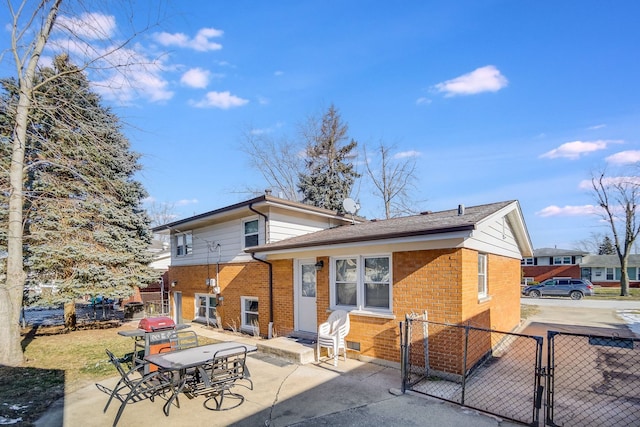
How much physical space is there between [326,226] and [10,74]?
956 cm

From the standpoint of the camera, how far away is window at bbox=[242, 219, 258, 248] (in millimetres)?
11012

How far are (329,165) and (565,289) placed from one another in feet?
67.3

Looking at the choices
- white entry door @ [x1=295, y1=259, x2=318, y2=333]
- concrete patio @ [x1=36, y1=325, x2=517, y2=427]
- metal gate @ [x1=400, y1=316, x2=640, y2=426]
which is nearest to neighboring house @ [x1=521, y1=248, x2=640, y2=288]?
metal gate @ [x1=400, y1=316, x2=640, y2=426]

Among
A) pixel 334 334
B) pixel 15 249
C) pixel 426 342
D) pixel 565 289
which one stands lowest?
pixel 565 289

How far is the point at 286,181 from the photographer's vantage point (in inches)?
1037

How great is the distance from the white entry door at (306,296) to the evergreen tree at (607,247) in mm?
62971

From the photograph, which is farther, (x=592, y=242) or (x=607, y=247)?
(x=592, y=242)

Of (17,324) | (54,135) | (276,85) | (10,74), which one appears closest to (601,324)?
(276,85)

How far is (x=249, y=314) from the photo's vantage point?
11.0m

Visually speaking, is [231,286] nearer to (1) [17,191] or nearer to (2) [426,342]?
(1) [17,191]

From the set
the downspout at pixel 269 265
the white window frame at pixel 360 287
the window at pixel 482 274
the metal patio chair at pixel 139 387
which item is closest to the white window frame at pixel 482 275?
the window at pixel 482 274

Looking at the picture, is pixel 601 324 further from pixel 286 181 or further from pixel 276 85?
pixel 286 181

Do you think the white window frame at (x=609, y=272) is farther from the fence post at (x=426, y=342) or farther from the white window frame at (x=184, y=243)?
the white window frame at (x=184, y=243)

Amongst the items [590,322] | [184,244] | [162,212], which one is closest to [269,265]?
[184,244]
